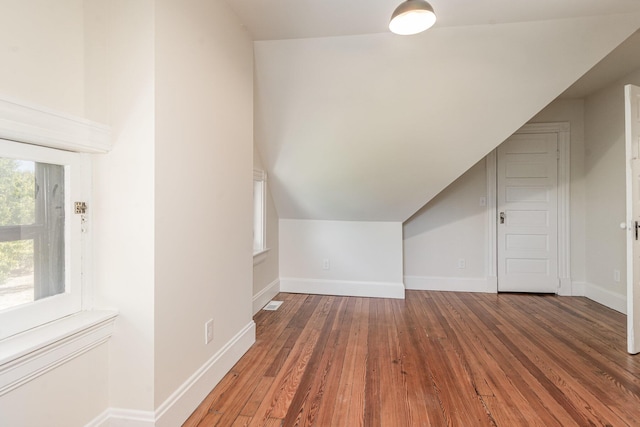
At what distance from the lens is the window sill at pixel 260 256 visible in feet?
10.2

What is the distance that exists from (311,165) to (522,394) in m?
2.46

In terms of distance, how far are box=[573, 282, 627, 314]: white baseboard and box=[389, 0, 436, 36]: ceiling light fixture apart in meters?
3.49

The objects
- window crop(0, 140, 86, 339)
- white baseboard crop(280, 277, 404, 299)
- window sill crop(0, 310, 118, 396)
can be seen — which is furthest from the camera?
white baseboard crop(280, 277, 404, 299)

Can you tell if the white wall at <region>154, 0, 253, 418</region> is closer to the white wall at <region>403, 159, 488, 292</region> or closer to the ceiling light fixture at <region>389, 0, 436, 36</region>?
the ceiling light fixture at <region>389, 0, 436, 36</region>

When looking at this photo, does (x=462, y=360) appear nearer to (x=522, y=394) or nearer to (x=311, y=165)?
(x=522, y=394)

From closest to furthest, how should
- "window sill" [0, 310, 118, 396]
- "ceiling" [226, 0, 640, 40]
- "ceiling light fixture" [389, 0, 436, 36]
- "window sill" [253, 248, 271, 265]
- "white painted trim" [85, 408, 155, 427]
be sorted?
1. "window sill" [0, 310, 118, 396]
2. "white painted trim" [85, 408, 155, 427]
3. "ceiling light fixture" [389, 0, 436, 36]
4. "ceiling" [226, 0, 640, 40]
5. "window sill" [253, 248, 271, 265]

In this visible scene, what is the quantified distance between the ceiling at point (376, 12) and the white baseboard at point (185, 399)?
2257mm

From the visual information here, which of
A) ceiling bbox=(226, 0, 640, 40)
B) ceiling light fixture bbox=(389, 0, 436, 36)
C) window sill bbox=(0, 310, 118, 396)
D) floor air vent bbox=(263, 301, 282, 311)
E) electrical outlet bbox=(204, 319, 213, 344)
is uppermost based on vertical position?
ceiling bbox=(226, 0, 640, 40)

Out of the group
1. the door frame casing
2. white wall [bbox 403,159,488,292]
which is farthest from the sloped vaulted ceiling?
the door frame casing

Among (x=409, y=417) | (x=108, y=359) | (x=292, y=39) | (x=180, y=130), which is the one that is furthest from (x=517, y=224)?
(x=108, y=359)

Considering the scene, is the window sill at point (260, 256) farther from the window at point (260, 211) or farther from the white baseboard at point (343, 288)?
the white baseboard at point (343, 288)

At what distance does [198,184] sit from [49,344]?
3.03ft

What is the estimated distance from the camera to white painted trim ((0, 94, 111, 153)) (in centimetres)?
105

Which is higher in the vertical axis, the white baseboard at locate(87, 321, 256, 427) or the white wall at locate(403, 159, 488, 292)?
the white wall at locate(403, 159, 488, 292)
